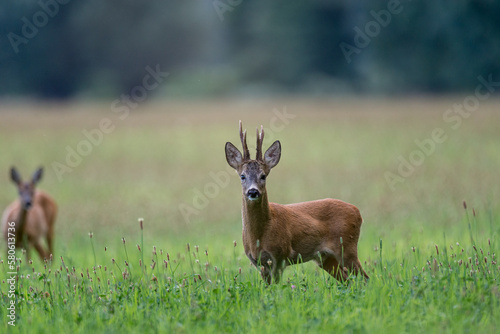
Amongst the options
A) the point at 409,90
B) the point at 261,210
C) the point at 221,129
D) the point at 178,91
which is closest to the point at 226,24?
the point at 178,91

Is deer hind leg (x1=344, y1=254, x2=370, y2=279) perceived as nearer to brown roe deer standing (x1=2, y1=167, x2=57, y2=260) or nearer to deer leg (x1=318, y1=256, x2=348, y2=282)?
deer leg (x1=318, y1=256, x2=348, y2=282)

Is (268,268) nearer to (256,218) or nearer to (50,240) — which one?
(256,218)

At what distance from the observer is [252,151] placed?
51.5 ft

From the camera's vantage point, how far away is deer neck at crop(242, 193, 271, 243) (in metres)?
6.99

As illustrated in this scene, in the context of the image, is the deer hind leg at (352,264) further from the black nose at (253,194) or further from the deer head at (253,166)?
the black nose at (253,194)

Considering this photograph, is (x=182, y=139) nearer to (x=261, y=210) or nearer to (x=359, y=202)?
(x=359, y=202)

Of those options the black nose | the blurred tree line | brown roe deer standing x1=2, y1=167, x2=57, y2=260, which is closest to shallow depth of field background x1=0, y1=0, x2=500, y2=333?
the blurred tree line

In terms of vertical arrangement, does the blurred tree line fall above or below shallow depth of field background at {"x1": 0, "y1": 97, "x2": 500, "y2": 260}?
above

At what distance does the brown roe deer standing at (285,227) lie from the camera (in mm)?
6930

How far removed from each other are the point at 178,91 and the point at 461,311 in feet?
191

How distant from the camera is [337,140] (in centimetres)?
2502

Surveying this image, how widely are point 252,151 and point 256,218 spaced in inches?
344

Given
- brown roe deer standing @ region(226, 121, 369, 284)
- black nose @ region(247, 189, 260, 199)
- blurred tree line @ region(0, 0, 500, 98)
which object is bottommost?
brown roe deer standing @ region(226, 121, 369, 284)

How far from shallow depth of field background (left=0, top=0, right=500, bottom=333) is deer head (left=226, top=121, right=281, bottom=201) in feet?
2.30
